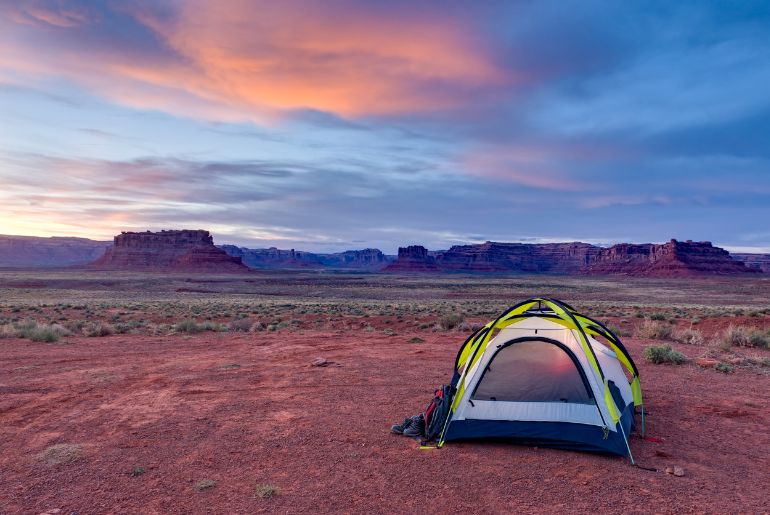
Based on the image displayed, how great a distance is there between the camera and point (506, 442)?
7.22 meters

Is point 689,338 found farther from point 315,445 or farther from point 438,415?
point 315,445

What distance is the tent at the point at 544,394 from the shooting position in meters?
6.99

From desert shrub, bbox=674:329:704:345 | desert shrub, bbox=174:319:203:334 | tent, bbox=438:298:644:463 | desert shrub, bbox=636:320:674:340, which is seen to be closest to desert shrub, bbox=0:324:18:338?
desert shrub, bbox=174:319:203:334

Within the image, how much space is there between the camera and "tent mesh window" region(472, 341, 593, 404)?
291 inches

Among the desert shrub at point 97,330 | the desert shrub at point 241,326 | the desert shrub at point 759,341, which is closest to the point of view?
the desert shrub at point 759,341

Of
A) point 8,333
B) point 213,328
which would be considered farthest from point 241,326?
point 8,333

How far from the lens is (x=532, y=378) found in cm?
755

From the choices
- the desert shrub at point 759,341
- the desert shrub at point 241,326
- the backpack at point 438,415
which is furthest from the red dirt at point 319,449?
the desert shrub at point 241,326

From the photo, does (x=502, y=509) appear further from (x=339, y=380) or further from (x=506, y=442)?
(x=339, y=380)

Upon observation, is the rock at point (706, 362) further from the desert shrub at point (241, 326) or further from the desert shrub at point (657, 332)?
the desert shrub at point (241, 326)

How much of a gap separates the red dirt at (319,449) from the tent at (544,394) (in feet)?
0.87

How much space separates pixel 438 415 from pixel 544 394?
168 cm

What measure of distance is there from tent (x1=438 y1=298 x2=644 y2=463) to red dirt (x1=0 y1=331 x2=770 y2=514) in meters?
0.26

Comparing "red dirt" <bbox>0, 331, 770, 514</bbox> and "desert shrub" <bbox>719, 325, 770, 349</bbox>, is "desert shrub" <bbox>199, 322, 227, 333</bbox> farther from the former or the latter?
"desert shrub" <bbox>719, 325, 770, 349</bbox>
